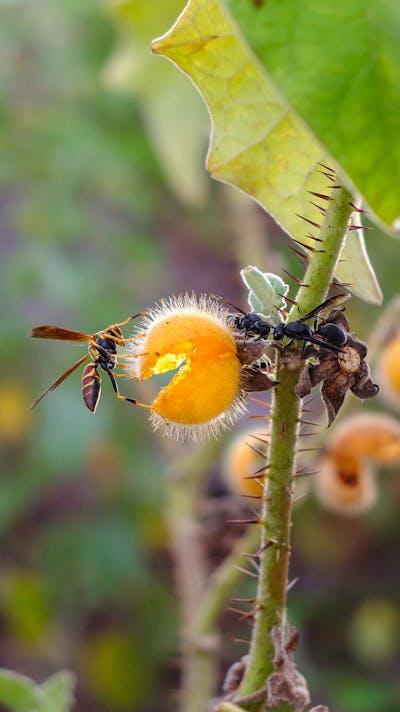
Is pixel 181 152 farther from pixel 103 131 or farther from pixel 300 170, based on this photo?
pixel 300 170

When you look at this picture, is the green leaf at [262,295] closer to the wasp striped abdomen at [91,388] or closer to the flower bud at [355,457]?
the wasp striped abdomen at [91,388]

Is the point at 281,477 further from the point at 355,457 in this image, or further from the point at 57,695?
the point at 355,457

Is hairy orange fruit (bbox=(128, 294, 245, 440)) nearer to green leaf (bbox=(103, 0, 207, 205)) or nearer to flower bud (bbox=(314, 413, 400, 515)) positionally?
flower bud (bbox=(314, 413, 400, 515))

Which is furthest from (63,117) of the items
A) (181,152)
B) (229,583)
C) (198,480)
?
(229,583)

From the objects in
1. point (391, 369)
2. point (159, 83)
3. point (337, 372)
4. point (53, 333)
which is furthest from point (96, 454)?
point (337, 372)

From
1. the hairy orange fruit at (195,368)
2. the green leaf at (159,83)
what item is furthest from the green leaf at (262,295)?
the green leaf at (159,83)

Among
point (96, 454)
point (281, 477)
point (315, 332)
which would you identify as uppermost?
point (96, 454)
